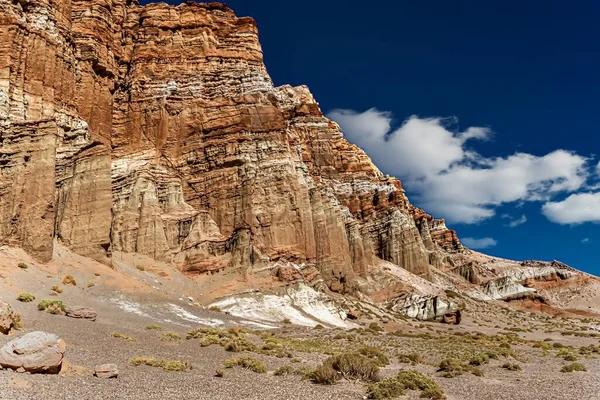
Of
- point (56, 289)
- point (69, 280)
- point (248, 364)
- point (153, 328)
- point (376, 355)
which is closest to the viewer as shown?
point (248, 364)

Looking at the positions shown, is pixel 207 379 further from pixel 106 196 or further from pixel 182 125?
pixel 182 125

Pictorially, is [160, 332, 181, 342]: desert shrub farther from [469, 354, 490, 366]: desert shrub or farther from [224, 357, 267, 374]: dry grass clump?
[469, 354, 490, 366]: desert shrub

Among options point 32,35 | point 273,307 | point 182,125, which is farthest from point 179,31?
point 273,307

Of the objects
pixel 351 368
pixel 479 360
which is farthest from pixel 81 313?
pixel 479 360

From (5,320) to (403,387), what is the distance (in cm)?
1490

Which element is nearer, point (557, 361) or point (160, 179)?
point (557, 361)

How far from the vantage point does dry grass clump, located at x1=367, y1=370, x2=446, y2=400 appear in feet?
48.7

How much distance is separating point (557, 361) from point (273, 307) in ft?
81.0

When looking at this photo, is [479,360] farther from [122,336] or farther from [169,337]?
[122,336]

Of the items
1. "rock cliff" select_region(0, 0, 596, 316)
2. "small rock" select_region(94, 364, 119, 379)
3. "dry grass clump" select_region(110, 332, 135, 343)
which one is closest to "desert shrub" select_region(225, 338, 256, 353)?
"dry grass clump" select_region(110, 332, 135, 343)

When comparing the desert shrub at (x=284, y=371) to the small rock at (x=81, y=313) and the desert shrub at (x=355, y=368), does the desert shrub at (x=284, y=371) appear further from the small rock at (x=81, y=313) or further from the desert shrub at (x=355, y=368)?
the small rock at (x=81, y=313)

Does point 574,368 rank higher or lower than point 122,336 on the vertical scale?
lower

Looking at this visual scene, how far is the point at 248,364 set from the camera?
1897 centimetres

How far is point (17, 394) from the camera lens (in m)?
10.9
